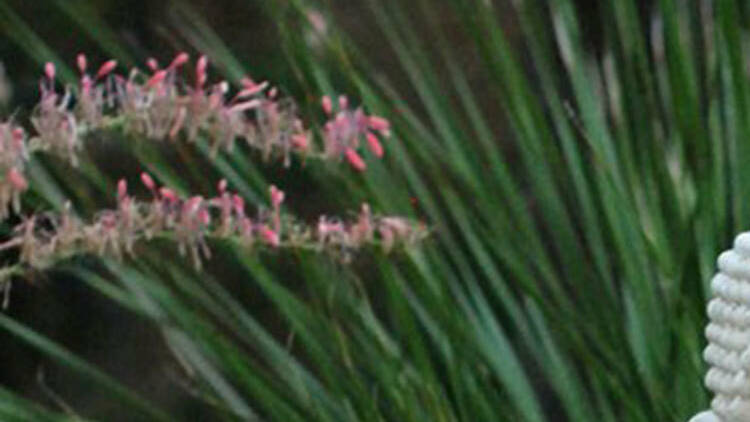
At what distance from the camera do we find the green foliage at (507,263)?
1715 millimetres

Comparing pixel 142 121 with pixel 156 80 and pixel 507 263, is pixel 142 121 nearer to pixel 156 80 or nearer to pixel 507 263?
pixel 156 80

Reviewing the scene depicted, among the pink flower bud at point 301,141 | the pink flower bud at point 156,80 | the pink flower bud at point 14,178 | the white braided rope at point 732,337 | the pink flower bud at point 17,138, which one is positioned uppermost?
the pink flower bud at point 17,138

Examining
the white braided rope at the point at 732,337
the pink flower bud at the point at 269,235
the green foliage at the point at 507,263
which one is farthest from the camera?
the green foliage at the point at 507,263

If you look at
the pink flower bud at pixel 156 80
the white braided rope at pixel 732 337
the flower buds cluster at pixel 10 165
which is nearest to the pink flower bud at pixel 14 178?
the flower buds cluster at pixel 10 165

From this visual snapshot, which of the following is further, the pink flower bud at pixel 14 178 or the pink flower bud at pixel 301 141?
the pink flower bud at pixel 301 141

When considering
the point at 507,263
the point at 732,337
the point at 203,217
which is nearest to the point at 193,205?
the point at 203,217

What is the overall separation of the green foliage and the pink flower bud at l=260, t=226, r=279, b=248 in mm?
300

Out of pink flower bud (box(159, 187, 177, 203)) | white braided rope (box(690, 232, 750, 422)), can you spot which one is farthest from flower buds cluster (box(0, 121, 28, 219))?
white braided rope (box(690, 232, 750, 422))

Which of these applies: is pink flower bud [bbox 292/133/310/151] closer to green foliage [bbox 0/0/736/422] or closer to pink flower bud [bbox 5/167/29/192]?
pink flower bud [bbox 5/167/29/192]

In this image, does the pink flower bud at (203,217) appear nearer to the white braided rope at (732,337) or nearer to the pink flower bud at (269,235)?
the pink flower bud at (269,235)

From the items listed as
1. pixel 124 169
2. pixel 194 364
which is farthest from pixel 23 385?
pixel 194 364

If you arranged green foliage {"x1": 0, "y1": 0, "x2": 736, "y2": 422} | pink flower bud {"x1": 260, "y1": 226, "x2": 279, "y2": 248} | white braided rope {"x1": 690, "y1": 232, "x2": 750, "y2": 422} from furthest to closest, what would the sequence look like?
green foliage {"x1": 0, "y1": 0, "x2": 736, "y2": 422} → pink flower bud {"x1": 260, "y1": 226, "x2": 279, "y2": 248} → white braided rope {"x1": 690, "y1": 232, "x2": 750, "y2": 422}

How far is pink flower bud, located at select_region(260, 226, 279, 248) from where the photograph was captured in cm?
129

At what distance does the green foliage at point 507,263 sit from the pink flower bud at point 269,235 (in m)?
0.30
